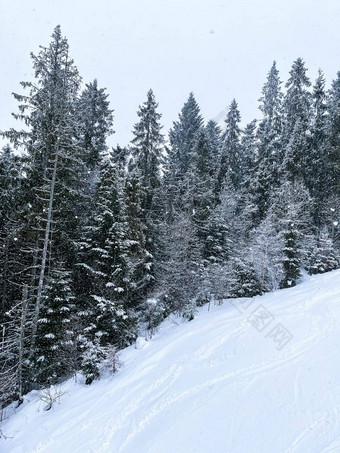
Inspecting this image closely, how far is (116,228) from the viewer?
16.9 metres

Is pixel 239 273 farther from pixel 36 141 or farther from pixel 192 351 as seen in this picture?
pixel 36 141

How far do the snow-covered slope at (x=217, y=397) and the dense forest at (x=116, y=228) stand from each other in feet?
6.95

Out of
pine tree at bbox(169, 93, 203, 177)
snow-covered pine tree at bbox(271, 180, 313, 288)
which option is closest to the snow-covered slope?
snow-covered pine tree at bbox(271, 180, 313, 288)

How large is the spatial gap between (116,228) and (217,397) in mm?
10397

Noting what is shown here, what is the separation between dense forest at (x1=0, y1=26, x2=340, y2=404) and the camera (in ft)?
47.1

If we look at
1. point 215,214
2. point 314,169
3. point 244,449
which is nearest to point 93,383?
point 244,449

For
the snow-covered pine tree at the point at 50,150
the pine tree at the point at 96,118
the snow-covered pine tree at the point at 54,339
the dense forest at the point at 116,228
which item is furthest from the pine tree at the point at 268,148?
the snow-covered pine tree at the point at 54,339

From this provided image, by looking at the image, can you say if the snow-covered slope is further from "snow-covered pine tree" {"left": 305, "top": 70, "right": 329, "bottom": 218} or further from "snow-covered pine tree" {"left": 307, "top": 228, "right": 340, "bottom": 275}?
"snow-covered pine tree" {"left": 305, "top": 70, "right": 329, "bottom": 218}

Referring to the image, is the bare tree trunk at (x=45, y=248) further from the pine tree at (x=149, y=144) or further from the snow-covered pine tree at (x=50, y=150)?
the pine tree at (x=149, y=144)

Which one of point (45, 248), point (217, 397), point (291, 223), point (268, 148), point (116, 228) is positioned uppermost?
point (268, 148)

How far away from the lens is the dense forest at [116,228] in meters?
14.4

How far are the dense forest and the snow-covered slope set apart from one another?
83.4 inches

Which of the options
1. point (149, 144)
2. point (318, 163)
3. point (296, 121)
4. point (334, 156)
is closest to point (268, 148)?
point (296, 121)

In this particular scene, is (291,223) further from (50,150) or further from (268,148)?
(50,150)
